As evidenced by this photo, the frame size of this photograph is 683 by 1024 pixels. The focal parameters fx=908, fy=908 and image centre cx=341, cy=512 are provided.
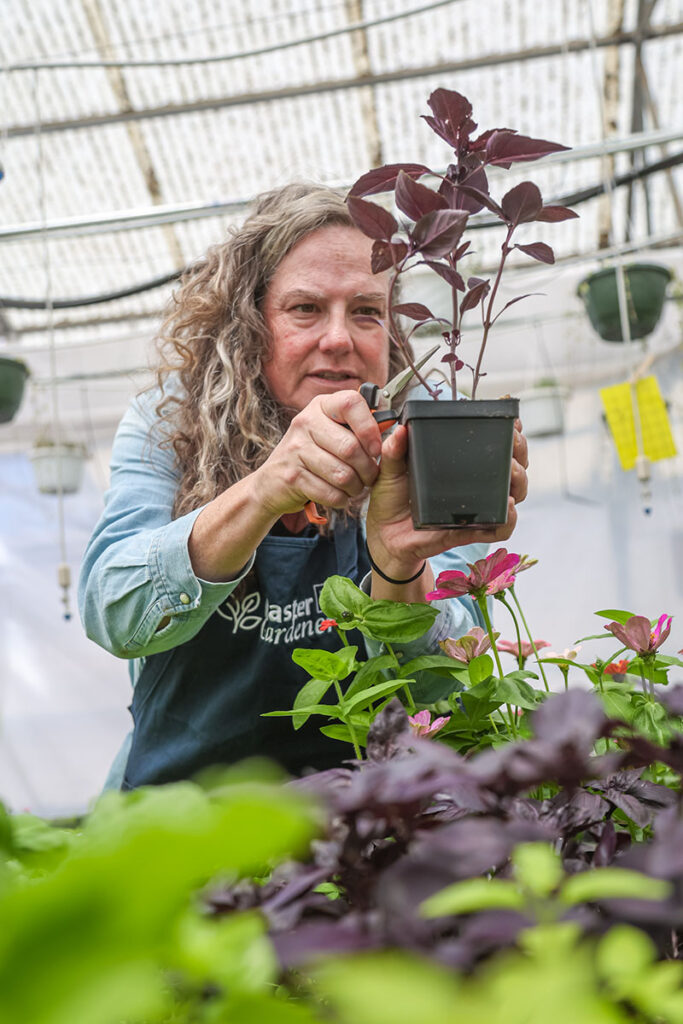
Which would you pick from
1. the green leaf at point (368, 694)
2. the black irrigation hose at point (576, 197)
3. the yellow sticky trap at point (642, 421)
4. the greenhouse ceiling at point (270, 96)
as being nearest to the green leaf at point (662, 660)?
the green leaf at point (368, 694)

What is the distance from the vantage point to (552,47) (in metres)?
3.72

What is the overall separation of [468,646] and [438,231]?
31cm

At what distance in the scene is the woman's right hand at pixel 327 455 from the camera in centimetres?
83

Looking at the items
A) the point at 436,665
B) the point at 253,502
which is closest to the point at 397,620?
the point at 436,665

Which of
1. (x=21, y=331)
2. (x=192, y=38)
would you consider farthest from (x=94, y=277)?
(x=192, y=38)

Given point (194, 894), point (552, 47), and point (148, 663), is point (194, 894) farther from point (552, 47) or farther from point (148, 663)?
point (552, 47)

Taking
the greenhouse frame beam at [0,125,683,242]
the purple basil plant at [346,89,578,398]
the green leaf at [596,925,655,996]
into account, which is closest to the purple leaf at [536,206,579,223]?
the purple basil plant at [346,89,578,398]

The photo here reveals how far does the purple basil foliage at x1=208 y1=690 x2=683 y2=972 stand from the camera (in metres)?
0.24

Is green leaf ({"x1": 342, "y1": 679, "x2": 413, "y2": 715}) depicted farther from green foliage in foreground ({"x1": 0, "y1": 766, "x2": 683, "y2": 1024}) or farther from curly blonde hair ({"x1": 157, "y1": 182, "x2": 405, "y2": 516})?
curly blonde hair ({"x1": 157, "y1": 182, "x2": 405, "y2": 516})

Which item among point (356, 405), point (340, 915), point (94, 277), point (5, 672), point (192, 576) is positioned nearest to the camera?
point (340, 915)

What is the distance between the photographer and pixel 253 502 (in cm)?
92

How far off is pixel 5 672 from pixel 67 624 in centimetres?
30

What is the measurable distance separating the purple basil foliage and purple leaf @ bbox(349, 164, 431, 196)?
1.49 feet

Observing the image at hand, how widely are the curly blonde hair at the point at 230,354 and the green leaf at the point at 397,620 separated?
1.65 ft
